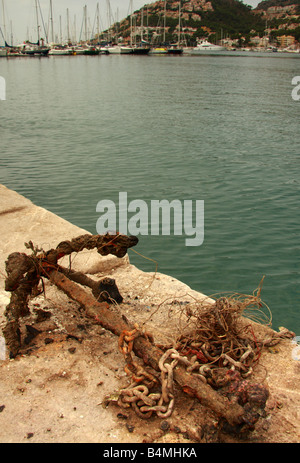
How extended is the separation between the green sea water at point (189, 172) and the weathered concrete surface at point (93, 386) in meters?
2.16

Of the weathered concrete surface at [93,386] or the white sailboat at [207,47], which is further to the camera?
the white sailboat at [207,47]

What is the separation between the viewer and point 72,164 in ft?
45.4

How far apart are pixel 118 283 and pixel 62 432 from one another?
97.0 inches

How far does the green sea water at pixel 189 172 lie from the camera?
7602 millimetres

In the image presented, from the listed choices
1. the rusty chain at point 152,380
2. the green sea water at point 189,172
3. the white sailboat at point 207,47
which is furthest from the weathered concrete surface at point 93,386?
the white sailboat at point 207,47

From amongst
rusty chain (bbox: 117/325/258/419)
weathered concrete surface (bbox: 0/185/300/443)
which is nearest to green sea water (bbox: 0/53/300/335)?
weathered concrete surface (bbox: 0/185/300/443)

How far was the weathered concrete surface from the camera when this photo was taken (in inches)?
127

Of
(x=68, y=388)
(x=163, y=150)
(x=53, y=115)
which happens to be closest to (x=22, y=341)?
(x=68, y=388)

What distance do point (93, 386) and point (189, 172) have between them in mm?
9905

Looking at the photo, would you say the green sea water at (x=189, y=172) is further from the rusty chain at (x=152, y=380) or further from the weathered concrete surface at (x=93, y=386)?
the rusty chain at (x=152, y=380)

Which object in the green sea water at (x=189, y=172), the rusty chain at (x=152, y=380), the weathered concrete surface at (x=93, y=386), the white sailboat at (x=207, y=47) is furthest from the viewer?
the white sailboat at (x=207, y=47)

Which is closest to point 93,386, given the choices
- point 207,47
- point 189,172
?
point 189,172

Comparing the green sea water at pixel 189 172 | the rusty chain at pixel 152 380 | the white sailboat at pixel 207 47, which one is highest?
the white sailboat at pixel 207 47

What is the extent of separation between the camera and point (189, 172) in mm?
12906
